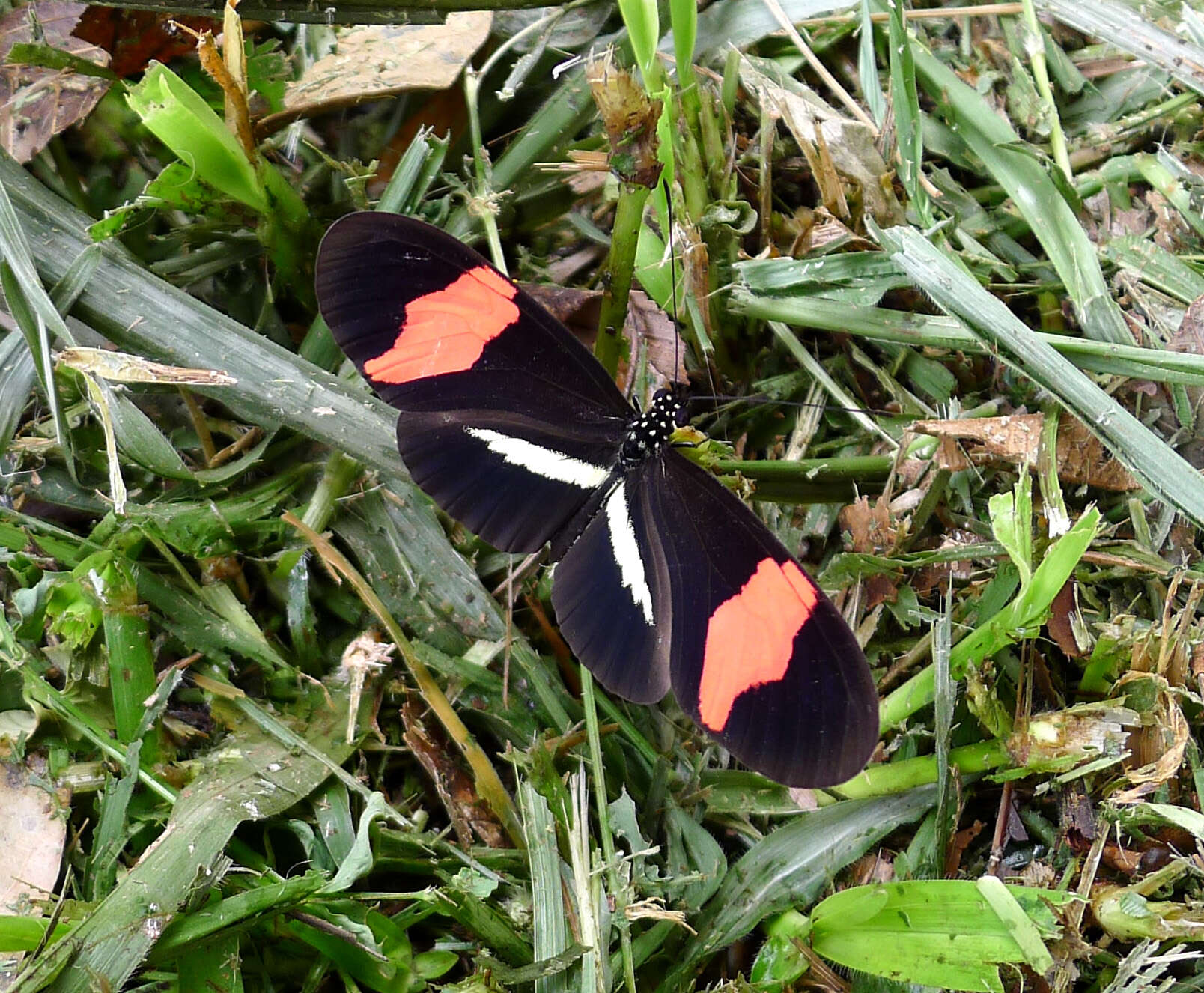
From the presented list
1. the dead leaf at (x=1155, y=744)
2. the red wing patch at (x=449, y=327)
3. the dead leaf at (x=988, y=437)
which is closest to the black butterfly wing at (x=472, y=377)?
the red wing patch at (x=449, y=327)

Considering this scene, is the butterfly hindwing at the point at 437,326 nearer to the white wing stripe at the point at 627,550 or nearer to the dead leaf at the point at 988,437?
the white wing stripe at the point at 627,550

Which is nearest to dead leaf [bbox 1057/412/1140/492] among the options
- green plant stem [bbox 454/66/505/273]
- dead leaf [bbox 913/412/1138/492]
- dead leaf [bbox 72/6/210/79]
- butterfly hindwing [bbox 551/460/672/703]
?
dead leaf [bbox 913/412/1138/492]

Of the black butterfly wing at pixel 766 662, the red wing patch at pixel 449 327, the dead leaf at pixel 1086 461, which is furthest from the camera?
the dead leaf at pixel 1086 461

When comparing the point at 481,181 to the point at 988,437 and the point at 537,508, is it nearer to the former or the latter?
the point at 537,508

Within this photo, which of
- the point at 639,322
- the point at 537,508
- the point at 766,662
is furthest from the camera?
the point at 639,322

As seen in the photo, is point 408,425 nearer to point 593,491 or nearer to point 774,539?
point 593,491

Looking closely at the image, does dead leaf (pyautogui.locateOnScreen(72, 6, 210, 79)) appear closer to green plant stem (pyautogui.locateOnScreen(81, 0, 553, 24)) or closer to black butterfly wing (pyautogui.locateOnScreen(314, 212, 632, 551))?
green plant stem (pyautogui.locateOnScreen(81, 0, 553, 24))

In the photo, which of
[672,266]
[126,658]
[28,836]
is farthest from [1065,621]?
[28,836]

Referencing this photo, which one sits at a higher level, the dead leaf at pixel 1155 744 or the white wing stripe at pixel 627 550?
the white wing stripe at pixel 627 550
